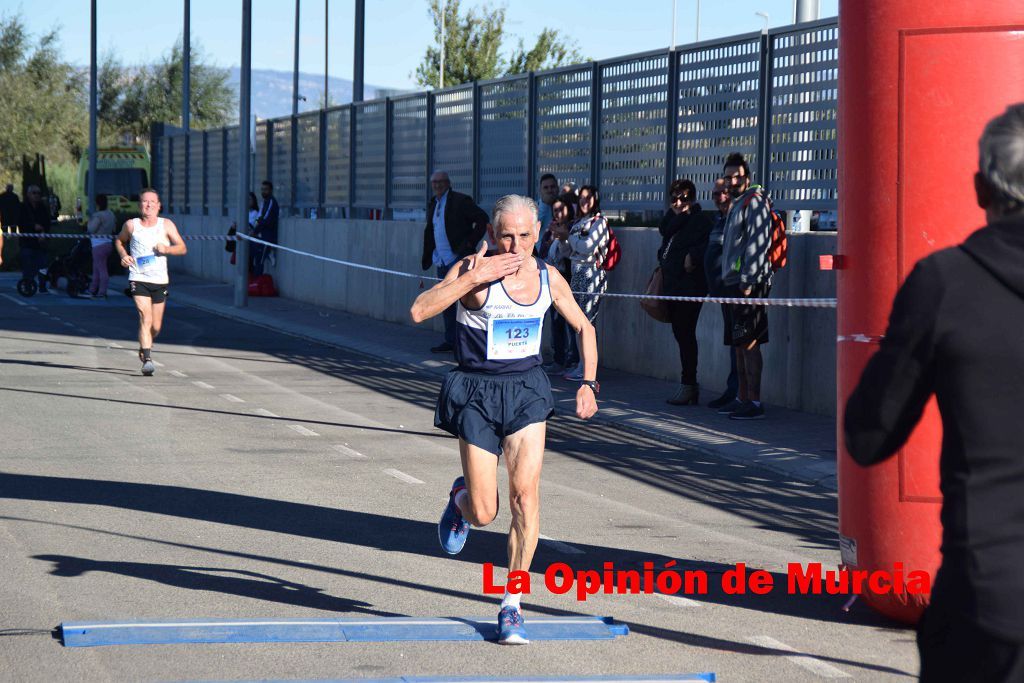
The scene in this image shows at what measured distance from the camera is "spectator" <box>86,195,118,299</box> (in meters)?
27.4

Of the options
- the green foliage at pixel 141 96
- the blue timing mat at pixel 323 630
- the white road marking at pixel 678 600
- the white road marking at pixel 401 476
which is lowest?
the white road marking at pixel 678 600

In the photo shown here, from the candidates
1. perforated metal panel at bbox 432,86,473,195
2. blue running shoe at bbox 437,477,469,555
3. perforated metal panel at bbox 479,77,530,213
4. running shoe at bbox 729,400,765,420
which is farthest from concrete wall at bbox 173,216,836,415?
blue running shoe at bbox 437,477,469,555

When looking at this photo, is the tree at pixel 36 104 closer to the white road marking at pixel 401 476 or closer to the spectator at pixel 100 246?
the spectator at pixel 100 246

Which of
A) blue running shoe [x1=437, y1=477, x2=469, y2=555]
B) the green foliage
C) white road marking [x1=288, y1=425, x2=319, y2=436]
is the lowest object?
white road marking [x1=288, y1=425, x2=319, y2=436]

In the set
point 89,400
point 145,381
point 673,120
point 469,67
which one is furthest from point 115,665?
point 469,67

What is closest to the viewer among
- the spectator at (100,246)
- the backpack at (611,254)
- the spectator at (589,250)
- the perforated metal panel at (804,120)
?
the perforated metal panel at (804,120)

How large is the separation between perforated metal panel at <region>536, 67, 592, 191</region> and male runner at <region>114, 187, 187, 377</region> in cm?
459

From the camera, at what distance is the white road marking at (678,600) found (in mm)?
6445

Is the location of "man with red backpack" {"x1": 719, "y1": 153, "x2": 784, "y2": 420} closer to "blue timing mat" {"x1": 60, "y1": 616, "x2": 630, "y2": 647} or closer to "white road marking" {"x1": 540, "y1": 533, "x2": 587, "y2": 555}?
"white road marking" {"x1": 540, "y1": 533, "x2": 587, "y2": 555}

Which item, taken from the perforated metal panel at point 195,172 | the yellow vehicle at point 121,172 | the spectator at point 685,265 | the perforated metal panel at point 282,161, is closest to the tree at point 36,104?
the yellow vehicle at point 121,172

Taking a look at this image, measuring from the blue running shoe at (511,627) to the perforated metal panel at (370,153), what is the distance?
61.7ft

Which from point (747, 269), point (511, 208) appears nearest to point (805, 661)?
point (511, 208)

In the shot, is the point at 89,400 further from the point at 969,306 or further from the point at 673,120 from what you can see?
the point at 969,306

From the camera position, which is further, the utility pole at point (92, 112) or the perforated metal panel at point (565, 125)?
the utility pole at point (92, 112)
